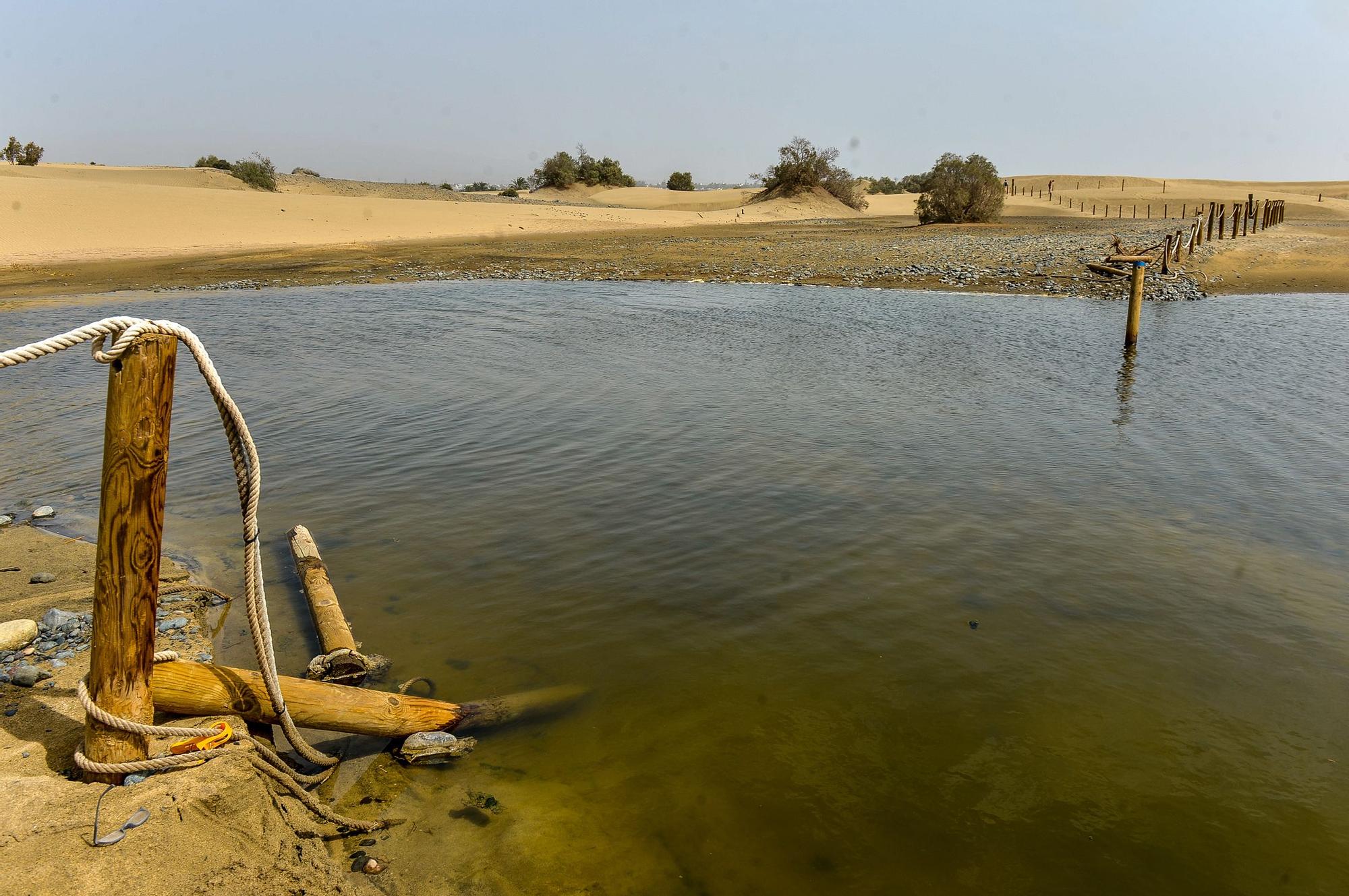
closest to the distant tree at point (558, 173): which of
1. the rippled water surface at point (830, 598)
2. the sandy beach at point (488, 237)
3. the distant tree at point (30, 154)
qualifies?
the sandy beach at point (488, 237)

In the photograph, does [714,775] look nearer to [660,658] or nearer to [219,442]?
[660,658]

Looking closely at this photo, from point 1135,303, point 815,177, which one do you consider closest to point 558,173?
point 815,177

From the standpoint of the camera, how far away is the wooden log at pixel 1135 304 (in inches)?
608

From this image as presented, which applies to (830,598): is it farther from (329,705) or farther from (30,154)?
(30,154)

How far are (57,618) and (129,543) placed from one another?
2.67m

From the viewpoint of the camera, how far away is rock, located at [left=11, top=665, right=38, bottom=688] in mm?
4879

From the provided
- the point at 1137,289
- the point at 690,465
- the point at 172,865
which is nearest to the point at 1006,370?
the point at 1137,289

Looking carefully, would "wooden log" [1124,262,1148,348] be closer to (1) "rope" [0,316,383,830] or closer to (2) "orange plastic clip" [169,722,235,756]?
(1) "rope" [0,316,383,830]

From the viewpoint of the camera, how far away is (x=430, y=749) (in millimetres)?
4734

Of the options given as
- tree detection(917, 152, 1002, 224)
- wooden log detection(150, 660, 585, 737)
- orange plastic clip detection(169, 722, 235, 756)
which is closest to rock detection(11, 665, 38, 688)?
wooden log detection(150, 660, 585, 737)

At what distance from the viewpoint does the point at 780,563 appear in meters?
7.17

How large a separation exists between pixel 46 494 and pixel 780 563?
743 centimetres

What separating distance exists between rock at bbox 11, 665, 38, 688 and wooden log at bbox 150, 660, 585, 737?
136cm

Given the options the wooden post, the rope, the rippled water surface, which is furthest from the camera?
the rippled water surface
